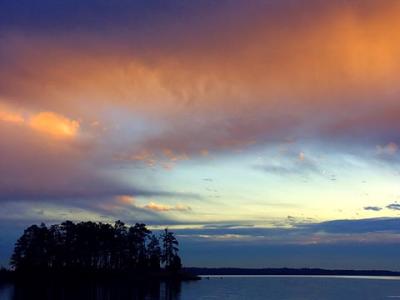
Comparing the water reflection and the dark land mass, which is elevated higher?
the dark land mass

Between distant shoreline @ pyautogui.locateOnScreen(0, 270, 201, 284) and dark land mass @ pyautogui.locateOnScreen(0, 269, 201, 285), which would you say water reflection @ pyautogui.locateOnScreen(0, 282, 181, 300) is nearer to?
dark land mass @ pyautogui.locateOnScreen(0, 269, 201, 285)

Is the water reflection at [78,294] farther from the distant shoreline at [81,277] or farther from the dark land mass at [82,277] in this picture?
the distant shoreline at [81,277]

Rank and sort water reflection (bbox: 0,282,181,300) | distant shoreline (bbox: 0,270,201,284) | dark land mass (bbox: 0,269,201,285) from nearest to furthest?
water reflection (bbox: 0,282,181,300), dark land mass (bbox: 0,269,201,285), distant shoreline (bbox: 0,270,201,284)

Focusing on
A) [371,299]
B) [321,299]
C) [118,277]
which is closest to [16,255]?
[118,277]

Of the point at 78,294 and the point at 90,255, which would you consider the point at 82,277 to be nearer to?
the point at 90,255

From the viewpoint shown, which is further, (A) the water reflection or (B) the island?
(B) the island

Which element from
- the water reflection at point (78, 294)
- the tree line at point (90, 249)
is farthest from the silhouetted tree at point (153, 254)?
the water reflection at point (78, 294)

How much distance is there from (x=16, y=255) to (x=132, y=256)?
131 ft

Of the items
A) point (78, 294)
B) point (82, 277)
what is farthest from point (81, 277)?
point (78, 294)

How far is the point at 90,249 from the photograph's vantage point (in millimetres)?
161000

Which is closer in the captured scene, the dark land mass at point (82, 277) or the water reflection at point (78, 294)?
the water reflection at point (78, 294)

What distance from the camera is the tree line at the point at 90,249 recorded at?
154 meters

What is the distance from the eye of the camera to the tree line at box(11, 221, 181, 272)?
504ft

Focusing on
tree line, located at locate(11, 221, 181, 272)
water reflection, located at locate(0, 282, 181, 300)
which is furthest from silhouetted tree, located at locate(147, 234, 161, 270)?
water reflection, located at locate(0, 282, 181, 300)
